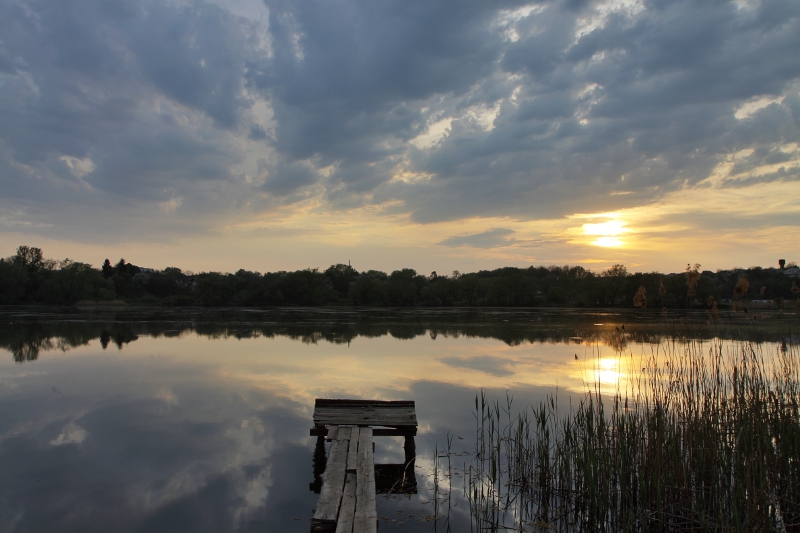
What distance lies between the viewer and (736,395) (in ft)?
18.9

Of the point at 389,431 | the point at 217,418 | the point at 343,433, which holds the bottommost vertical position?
the point at 217,418

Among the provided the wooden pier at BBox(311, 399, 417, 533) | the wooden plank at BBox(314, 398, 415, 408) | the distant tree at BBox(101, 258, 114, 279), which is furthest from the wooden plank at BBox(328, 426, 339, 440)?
the distant tree at BBox(101, 258, 114, 279)

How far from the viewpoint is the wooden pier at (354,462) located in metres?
4.54

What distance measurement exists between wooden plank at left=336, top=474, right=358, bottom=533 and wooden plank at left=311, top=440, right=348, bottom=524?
56mm

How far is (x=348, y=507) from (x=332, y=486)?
50cm

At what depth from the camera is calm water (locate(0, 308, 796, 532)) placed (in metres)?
5.55

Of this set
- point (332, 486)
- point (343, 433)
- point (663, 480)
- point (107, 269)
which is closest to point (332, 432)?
point (343, 433)

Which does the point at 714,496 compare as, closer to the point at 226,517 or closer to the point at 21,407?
the point at 226,517

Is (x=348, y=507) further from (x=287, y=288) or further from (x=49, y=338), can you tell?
(x=287, y=288)

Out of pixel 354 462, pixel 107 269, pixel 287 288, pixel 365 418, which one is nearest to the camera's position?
pixel 354 462

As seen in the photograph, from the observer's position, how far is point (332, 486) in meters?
5.20

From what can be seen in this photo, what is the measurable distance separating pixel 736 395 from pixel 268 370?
11.6 m

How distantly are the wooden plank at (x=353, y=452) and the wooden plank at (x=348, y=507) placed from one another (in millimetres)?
176

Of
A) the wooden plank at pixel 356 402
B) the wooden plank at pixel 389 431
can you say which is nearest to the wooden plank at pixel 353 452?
the wooden plank at pixel 389 431
